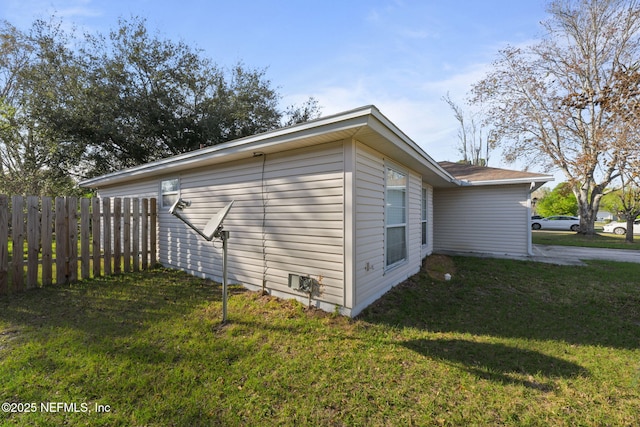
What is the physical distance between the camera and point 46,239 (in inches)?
183

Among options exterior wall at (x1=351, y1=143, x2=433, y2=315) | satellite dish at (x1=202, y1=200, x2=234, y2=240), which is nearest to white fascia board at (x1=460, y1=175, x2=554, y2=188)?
exterior wall at (x1=351, y1=143, x2=433, y2=315)

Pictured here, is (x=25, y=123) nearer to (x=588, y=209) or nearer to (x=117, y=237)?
(x=117, y=237)

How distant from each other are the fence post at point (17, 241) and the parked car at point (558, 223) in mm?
29197

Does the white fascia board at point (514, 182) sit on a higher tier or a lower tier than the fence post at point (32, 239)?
higher

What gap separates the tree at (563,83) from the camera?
11.6 meters

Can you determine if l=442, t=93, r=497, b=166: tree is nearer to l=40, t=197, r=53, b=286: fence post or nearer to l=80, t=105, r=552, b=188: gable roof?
l=80, t=105, r=552, b=188: gable roof

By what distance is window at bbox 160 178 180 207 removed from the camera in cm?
593

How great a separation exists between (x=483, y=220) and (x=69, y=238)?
34.5ft

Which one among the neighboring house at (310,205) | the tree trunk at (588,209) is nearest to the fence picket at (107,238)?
the neighboring house at (310,205)

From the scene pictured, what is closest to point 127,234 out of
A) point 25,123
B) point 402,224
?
point 402,224

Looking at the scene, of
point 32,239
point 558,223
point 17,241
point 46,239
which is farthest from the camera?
point 558,223

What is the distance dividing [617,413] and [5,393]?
4735 millimetres

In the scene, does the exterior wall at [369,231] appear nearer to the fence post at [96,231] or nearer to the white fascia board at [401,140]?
the white fascia board at [401,140]

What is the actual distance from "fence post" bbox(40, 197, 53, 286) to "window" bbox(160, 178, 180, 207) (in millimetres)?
1949
